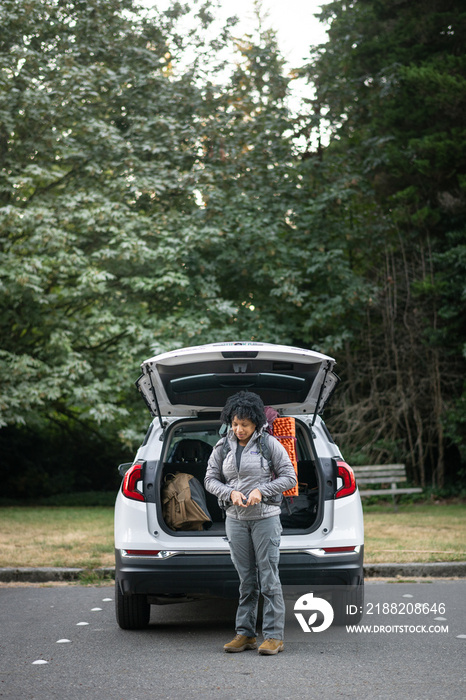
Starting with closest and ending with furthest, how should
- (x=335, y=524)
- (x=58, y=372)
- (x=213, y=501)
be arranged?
(x=335, y=524) → (x=213, y=501) → (x=58, y=372)

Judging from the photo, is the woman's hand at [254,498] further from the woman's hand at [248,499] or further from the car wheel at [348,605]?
the car wheel at [348,605]

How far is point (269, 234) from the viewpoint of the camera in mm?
14969

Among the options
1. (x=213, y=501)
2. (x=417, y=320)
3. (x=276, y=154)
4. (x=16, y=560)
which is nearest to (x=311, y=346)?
(x=417, y=320)

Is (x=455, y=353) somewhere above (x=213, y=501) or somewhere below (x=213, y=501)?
above

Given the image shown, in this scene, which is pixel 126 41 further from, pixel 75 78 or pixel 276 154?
pixel 276 154

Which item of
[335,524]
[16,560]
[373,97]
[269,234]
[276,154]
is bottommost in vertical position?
[16,560]

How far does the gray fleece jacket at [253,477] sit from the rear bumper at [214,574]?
468mm

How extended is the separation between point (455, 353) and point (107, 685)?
1319cm

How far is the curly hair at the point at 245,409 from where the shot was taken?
498 cm

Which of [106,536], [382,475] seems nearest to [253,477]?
[106,536]

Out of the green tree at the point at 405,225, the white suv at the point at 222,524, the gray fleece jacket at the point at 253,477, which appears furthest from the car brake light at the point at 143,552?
the green tree at the point at 405,225

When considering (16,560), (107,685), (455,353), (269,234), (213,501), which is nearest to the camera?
(107,685)

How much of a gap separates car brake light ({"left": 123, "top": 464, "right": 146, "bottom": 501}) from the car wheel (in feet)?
5.20

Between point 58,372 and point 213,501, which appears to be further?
point 58,372
